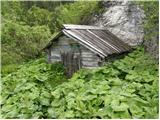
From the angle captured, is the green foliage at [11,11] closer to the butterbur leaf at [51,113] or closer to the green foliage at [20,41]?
the green foliage at [20,41]

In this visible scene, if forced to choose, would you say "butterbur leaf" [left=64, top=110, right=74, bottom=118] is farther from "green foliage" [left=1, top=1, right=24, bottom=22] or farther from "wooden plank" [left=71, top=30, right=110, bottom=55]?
"green foliage" [left=1, top=1, right=24, bottom=22]

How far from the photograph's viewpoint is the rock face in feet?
61.4

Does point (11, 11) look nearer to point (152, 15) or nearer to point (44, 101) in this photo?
point (152, 15)

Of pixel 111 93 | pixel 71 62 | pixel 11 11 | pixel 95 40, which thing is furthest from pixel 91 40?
pixel 11 11

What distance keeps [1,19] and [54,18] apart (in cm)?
603

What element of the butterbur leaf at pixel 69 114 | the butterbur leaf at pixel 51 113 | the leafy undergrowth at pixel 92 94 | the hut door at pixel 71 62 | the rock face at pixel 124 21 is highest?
the rock face at pixel 124 21

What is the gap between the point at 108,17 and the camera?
20078 millimetres

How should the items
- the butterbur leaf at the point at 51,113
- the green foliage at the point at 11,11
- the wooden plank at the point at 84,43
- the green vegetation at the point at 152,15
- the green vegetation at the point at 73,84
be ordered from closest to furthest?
the green vegetation at the point at 73,84 < the butterbur leaf at the point at 51,113 < the wooden plank at the point at 84,43 < the green vegetation at the point at 152,15 < the green foliage at the point at 11,11

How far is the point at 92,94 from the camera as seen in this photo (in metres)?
11.5

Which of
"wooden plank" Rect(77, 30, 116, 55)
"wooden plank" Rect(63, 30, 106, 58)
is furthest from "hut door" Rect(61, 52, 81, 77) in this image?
"wooden plank" Rect(77, 30, 116, 55)

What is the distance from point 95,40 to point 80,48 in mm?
811

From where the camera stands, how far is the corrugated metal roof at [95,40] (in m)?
14.5

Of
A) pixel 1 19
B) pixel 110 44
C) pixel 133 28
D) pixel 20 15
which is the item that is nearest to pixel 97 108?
pixel 110 44

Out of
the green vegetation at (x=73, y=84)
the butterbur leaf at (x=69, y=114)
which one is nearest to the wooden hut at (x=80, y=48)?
→ the green vegetation at (x=73, y=84)
